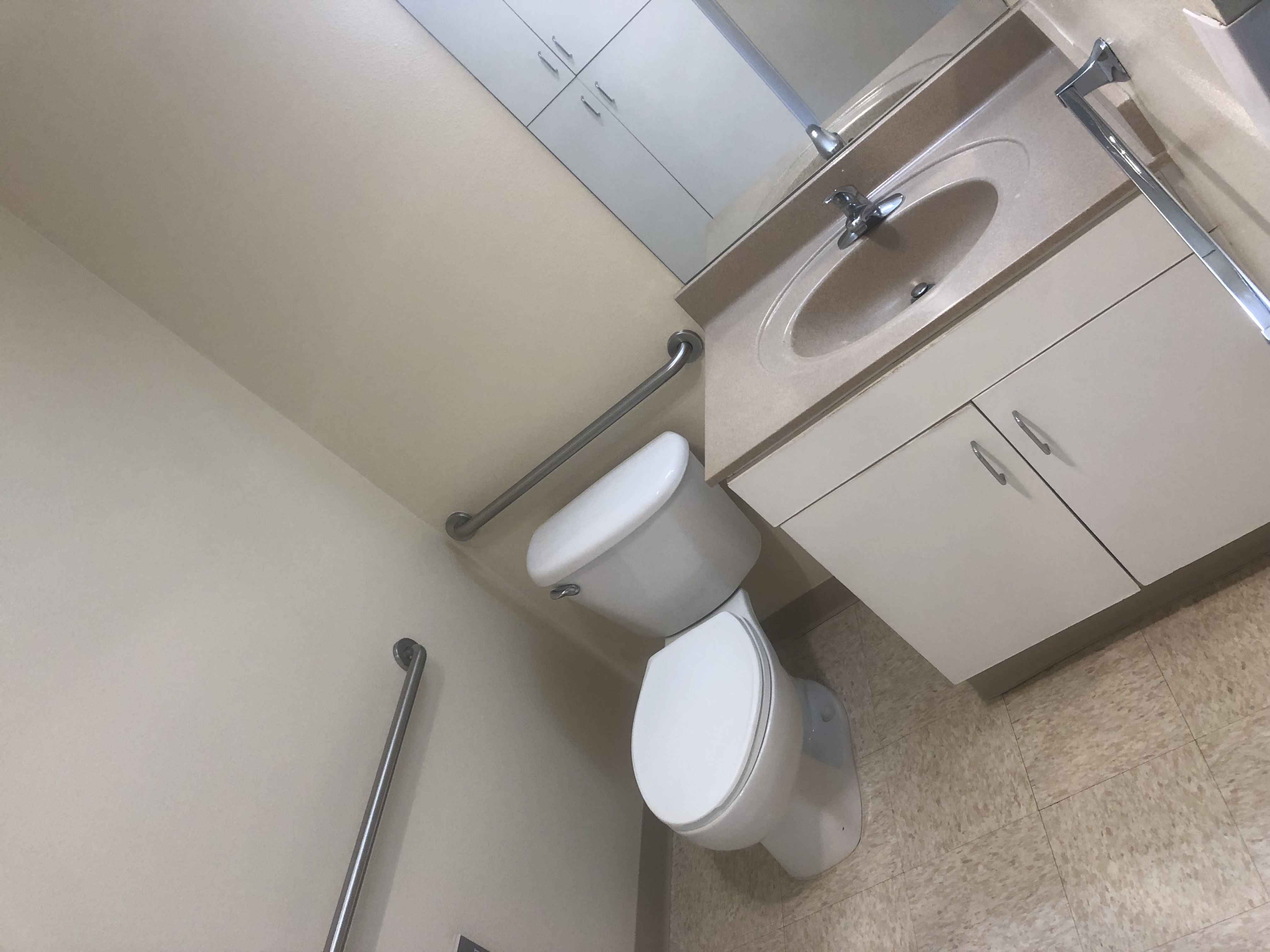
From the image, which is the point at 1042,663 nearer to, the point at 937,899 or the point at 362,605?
the point at 937,899

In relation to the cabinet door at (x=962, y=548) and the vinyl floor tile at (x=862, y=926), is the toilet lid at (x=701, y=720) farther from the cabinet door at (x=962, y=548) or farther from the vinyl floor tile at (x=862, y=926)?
the vinyl floor tile at (x=862, y=926)

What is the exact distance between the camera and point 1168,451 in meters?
1.02

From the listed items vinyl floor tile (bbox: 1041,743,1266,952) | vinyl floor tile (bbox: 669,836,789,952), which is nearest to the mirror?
vinyl floor tile (bbox: 1041,743,1266,952)

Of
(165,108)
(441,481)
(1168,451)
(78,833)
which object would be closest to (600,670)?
(441,481)

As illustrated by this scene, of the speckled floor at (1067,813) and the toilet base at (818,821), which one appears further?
the toilet base at (818,821)

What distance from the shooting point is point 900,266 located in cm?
130

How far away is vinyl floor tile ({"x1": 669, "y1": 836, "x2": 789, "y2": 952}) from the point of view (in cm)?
154

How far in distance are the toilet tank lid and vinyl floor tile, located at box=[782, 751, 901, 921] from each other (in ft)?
2.21

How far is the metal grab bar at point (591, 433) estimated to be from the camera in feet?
5.31

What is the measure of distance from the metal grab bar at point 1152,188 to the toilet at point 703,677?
91 centimetres

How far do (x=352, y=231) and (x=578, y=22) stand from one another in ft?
1.96

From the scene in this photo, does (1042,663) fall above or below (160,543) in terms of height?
below

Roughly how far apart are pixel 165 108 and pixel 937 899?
1879mm

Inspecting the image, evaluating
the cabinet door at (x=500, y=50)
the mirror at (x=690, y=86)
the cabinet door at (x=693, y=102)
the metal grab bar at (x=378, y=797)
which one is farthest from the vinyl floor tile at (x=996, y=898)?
the cabinet door at (x=500, y=50)
